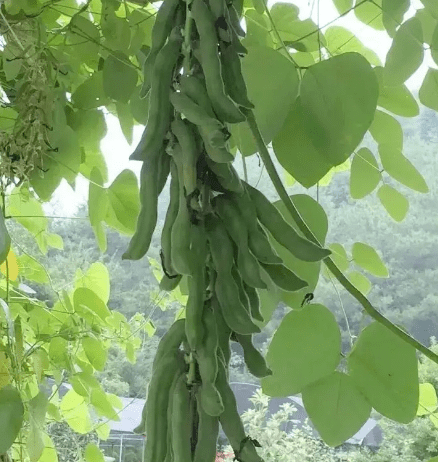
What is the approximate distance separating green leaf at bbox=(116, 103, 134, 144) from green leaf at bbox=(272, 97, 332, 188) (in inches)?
9.1

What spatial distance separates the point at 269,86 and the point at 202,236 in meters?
0.13

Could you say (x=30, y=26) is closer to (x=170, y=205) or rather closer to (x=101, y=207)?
(x=101, y=207)

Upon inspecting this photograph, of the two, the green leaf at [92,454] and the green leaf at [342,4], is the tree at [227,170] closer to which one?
the green leaf at [342,4]

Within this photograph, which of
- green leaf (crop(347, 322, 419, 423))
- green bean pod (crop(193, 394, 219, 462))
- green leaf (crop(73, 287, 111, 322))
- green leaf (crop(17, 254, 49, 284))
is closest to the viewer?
green bean pod (crop(193, 394, 219, 462))

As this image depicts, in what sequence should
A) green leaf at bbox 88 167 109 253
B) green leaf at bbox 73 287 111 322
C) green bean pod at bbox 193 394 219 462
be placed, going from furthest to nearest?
green leaf at bbox 73 287 111 322 < green leaf at bbox 88 167 109 253 < green bean pod at bbox 193 394 219 462

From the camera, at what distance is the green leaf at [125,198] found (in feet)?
1.76

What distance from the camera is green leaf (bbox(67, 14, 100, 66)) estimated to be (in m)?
0.55

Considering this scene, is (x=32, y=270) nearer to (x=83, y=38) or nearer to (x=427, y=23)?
(x=83, y=38)

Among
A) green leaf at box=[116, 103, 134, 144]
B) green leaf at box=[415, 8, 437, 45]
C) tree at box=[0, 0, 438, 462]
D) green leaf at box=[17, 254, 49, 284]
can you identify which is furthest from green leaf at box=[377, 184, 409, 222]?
green leaf at box=[17, 254, 49, 284]

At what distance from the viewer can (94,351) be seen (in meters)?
0.73

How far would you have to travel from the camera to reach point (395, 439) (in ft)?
3.87

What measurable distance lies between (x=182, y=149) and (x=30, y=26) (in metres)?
0.39

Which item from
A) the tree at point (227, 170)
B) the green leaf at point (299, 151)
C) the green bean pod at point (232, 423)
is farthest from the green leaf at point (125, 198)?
the green bean pod at point (232, 423)

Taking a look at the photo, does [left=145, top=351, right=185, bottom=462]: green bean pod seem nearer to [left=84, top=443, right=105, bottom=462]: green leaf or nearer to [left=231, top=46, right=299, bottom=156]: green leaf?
[left=231, top=46, right=299, bottom=156]: green leaf
